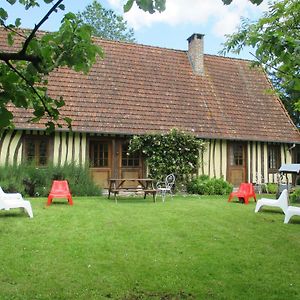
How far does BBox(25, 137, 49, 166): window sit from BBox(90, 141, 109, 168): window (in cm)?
161

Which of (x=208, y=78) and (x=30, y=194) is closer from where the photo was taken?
(x=30, y=194)

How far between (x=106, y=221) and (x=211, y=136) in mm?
8134

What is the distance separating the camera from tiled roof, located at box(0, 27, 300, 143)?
14.0 metres

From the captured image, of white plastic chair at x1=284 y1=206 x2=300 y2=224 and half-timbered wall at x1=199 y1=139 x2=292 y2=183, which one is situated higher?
half-timbered wall at x1=199 y1=139 x2=292 y2=183

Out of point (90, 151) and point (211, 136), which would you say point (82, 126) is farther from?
point (211, 136)

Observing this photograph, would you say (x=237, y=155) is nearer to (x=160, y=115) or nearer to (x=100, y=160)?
(x=160, y=115)

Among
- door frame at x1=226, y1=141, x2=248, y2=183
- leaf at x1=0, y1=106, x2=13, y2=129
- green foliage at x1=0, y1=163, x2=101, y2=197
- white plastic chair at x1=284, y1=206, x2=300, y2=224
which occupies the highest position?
door frame at x1=226, y1=141, x2=248, y2=183

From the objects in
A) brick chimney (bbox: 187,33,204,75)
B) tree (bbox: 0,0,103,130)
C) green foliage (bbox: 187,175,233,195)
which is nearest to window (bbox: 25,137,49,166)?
green foliage (bbox: 187,175,233,195)

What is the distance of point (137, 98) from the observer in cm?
1503

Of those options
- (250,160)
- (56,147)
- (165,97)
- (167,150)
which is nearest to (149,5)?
(56,147)

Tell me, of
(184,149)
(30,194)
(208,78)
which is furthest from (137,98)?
(30,194)

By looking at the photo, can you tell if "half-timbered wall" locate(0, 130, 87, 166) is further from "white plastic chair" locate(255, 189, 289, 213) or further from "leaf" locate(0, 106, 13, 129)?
"leaf" locate(0, 106, 13, 129)

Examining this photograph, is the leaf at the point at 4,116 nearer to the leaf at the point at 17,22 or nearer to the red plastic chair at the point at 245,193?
the leaf at the point at 17,22

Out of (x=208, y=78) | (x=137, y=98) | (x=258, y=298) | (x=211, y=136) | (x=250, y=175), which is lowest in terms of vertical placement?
(x=258, y=298)
